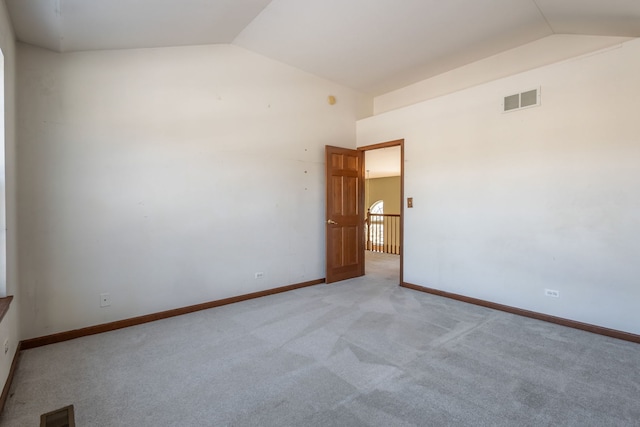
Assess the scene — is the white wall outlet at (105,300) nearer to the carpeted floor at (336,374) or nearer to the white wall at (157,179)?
the white wall at (157,179)

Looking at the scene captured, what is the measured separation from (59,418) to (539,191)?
444cm

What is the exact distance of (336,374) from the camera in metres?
2.23

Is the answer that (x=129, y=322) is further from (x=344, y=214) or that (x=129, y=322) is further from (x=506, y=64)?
(x=506, y=64)

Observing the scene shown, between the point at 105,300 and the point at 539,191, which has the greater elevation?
the point at 539,191

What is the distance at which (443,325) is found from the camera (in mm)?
3139

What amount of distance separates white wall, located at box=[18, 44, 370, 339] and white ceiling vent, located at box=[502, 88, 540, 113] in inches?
101

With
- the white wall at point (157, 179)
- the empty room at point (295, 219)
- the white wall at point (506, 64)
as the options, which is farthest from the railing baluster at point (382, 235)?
the white wall at point (157, 179)

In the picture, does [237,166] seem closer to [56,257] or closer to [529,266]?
[56,257]

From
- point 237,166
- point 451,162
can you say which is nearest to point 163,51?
point 237,166

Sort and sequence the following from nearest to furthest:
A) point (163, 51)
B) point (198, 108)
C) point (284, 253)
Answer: point (163, 51), point (198, 108), point (284, 253)

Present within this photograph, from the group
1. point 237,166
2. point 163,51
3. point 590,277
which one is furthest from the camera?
point 237,166

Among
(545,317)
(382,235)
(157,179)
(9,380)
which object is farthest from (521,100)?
(382,235)

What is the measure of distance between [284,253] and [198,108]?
7.18 feet

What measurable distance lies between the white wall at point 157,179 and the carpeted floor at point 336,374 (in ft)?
1.67
